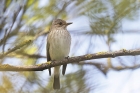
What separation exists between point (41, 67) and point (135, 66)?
48cm

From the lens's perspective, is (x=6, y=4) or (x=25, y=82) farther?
(x=6, y=4)

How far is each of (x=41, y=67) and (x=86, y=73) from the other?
25 cm

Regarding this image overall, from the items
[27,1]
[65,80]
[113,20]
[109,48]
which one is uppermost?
[27,1]

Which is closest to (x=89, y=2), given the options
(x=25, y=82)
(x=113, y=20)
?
(x=113, y=20)

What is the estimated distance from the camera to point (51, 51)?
2629 mm

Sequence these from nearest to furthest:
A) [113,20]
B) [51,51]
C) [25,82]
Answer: [25,82]
[113,20]
[51,51]

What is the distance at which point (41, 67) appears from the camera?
4.66ft

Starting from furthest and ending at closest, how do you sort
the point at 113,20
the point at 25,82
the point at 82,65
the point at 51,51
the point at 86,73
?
1. the point at 51,51
2. the point at 82,65
3. the point at 113,20
4. the point at 86,73
5. the point at 25,82

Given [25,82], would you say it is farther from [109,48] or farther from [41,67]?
[109,48]

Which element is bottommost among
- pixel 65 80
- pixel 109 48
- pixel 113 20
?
pixel 65 80

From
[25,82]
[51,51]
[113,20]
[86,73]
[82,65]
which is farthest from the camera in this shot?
[51,51]

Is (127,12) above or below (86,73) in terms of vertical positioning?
above

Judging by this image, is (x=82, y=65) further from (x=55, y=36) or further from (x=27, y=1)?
(x=55, y=36)

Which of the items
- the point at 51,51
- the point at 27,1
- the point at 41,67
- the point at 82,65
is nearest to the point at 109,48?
the point at 82,65
